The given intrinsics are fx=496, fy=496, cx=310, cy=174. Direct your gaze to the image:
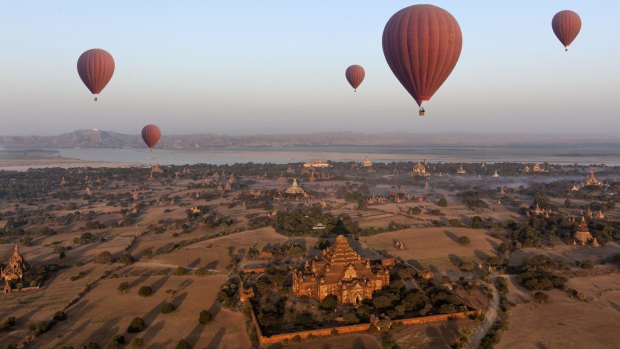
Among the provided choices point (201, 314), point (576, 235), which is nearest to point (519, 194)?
point (576, 235)

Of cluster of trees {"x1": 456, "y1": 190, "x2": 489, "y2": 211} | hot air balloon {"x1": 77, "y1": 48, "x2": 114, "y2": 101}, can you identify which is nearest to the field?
cluster of trees {"x1": 456, "y1": 190, "x2": 489, "y2": 211}

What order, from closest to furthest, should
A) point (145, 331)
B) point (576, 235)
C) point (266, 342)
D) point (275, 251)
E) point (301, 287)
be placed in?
1. point (266, 342)
2. point (145, 331)
3. point (301, 287)
4. point (275, 251)
5. point (576, 235)

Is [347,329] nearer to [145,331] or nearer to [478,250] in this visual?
[145,331]

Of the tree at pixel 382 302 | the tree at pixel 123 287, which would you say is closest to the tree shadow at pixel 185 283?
the tree at pixel 123 287

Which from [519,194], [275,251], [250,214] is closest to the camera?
[275,251]

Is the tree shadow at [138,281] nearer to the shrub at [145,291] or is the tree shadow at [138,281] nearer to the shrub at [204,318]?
the shrub at [145,291]

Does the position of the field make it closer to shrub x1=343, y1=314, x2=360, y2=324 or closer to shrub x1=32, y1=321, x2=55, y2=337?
shrub x1=32, y1=321, x2=55, y2=337

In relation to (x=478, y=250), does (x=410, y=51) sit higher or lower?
higher
